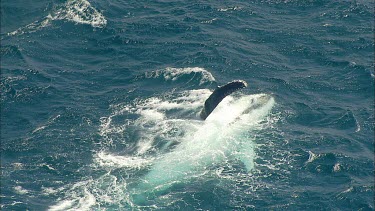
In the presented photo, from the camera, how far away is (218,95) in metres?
126

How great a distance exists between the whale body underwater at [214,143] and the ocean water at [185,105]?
27 cm

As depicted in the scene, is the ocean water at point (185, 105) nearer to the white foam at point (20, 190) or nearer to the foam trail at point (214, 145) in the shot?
the foam trail at point (214, 145)

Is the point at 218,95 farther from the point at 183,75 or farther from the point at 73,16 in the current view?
the point at 73,16

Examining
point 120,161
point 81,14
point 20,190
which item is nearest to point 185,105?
point 120,161

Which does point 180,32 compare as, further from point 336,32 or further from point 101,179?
point 101,179

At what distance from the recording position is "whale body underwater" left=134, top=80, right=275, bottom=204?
118500 mm

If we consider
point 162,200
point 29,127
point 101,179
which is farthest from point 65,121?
point 162,200

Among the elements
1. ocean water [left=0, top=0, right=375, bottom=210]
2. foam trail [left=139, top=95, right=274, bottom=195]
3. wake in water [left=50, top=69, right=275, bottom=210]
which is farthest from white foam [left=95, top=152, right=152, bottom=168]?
foam trail [left=139, top=95, right=274, bottom=195]

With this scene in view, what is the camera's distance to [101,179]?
118 m

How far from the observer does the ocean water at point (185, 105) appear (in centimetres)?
11619

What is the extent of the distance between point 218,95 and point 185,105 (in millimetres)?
12171

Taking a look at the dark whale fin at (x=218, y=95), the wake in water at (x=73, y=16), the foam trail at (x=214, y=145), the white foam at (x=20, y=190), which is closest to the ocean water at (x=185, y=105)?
the foam trail at (x=214, y=145)

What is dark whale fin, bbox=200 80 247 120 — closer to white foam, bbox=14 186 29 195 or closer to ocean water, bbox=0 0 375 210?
ocean water, bbox=0 0 375 210

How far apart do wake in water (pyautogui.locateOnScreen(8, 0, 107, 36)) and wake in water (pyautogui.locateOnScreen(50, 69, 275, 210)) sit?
1407 inches
